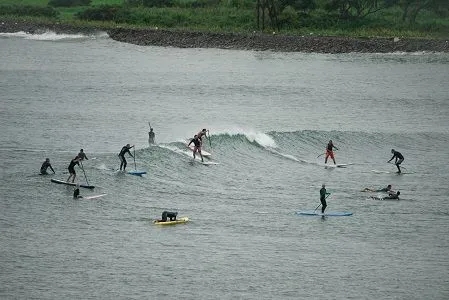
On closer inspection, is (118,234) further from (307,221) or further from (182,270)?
(307,221)

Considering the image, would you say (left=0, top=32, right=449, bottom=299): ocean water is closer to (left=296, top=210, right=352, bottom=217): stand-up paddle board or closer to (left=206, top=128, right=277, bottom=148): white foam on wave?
(left=206, top=128, right=277, bottom=148): white foam on wave

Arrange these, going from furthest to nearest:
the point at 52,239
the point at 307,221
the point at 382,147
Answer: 1. the point at 382,147
2. the point at 307,221
3. the point at 52,239

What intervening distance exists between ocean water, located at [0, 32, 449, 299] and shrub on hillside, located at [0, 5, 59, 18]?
3180 cm

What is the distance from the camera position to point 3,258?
1901 inches

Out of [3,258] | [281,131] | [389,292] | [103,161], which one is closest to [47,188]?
[103,161]

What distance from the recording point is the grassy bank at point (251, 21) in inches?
5236

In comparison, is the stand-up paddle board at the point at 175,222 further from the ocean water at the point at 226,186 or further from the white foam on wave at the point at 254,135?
the white foam on wave at the point at 254,135

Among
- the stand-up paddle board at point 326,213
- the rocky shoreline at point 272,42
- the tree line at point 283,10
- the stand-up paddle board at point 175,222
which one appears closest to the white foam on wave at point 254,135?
the stand-up paddle board at point 326,213

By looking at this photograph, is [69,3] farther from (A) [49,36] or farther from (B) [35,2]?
(A) [49,36]

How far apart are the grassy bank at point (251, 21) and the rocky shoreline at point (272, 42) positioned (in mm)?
2284

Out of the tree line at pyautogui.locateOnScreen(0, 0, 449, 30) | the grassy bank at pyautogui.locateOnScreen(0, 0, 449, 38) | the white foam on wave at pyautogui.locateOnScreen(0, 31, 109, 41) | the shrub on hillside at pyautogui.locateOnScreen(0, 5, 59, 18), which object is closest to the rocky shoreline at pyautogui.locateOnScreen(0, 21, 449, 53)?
the grassy bank at pyautogui.locateOnScreen(0, 0, 449, 38)

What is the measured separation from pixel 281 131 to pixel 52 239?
112ft

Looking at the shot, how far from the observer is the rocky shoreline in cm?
12750

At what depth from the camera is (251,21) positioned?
13838cm
